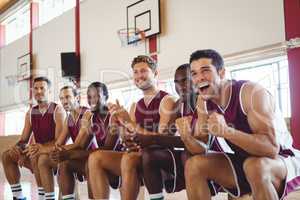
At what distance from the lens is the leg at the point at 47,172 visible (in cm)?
271

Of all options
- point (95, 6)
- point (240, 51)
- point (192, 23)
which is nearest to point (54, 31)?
point (95, 6)

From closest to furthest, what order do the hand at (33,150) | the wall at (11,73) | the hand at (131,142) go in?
1. the hand at (131,142)
2. the hand at (33,150)
3. the wall at (11,73)

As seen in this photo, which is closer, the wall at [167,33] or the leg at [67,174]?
the leg at [67,174]

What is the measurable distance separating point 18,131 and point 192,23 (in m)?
5.43

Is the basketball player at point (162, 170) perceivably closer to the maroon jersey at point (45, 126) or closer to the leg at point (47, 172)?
Result: the leg at point (47, 172)

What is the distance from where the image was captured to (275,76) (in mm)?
3873

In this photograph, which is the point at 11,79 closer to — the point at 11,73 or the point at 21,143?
the point at 11,73

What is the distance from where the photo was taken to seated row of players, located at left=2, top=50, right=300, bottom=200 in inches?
61.3

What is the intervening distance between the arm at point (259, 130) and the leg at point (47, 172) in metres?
1.57

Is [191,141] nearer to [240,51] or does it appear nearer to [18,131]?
[240,51]

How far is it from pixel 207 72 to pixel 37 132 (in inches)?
73.5

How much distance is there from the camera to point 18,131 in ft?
28.0

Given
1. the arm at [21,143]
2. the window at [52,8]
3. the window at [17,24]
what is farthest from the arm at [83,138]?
the window at [17,24]

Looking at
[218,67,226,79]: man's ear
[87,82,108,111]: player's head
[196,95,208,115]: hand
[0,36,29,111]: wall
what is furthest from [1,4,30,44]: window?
[218,67,226,79]: man's ear
